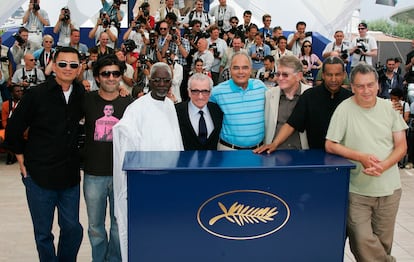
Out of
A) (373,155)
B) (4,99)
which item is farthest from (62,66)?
(4,99)

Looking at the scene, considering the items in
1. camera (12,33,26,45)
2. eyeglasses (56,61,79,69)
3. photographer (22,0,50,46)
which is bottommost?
eyeglasses (56,61,79,69)

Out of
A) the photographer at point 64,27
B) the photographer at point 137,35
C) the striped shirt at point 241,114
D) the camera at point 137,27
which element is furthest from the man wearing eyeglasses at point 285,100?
the photographer at point 64,27

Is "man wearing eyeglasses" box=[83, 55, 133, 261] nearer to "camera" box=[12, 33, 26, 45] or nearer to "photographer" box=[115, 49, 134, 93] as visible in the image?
"photographer" box=[115, 49, 134, 93]

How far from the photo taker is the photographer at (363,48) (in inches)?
412

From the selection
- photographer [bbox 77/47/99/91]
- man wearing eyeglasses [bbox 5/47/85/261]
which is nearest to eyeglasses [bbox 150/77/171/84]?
man wearing eyeglasses [bbox 5/47/85/261]

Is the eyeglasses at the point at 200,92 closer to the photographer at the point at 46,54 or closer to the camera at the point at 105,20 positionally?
the photographer at the point at 46,54

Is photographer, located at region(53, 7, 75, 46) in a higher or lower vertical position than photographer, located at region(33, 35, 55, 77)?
higher

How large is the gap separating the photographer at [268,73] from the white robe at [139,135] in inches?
217

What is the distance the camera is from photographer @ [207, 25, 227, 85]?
375 inches

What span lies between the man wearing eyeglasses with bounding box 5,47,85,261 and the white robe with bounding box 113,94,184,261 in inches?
14.9

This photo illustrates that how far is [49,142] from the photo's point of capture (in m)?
3.30

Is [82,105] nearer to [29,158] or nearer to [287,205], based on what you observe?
Result: [29,158]

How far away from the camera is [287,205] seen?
2.67 m

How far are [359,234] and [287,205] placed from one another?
0.75 m
